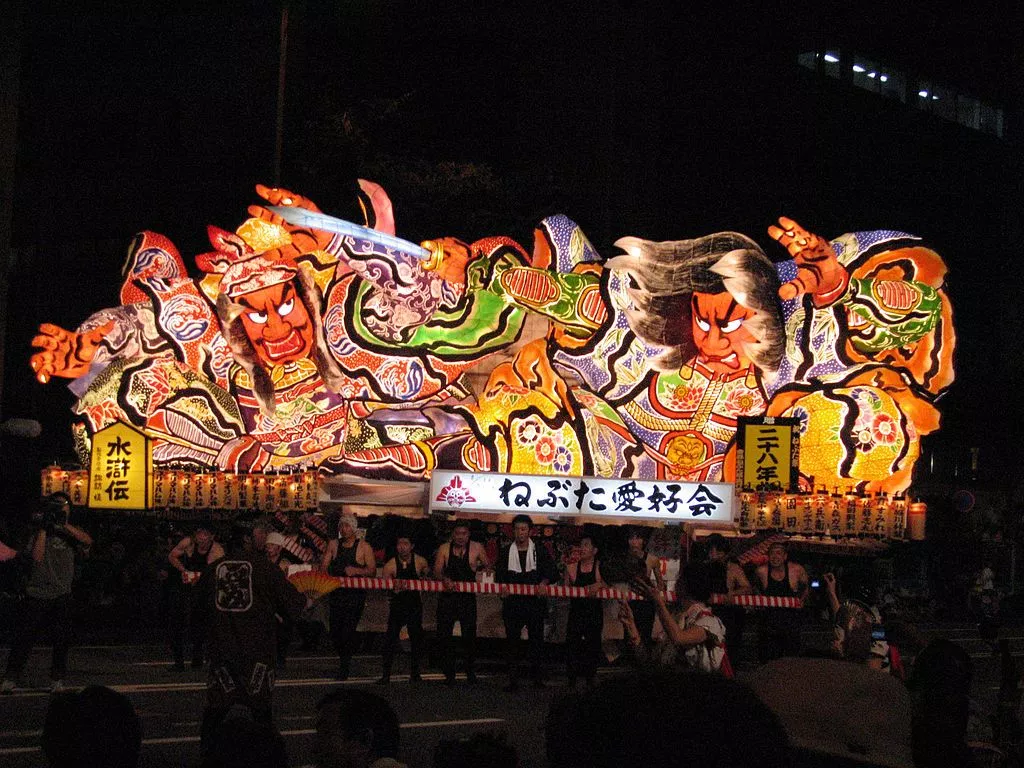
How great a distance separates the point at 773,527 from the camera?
64.0 ft

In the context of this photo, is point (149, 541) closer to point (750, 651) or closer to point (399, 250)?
point (399, 250)

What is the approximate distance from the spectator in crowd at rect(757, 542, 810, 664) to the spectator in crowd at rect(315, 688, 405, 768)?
10653 mm

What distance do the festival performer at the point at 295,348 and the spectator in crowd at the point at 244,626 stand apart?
11.3m

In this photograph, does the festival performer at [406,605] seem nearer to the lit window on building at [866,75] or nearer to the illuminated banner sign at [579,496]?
the illuminated banner sign at [579,496]

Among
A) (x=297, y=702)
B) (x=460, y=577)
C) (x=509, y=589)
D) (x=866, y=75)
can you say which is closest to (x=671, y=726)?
(x=297, y=702)

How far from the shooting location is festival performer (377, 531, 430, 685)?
1606 centimetres

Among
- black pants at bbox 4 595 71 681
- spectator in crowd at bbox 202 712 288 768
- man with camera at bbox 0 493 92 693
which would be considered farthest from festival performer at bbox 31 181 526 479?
spectator in crowd at bbox 202 712 288 768

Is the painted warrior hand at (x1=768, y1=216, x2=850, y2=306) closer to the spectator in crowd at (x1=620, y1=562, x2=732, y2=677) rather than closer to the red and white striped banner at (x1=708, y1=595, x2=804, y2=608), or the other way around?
the red and white striped banner at (x1=708, y1=595, x2=804, y2=608)

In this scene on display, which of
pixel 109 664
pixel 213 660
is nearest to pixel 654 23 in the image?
pixel 109 664

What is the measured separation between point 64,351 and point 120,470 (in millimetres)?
2077

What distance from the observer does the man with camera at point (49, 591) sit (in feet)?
44.2

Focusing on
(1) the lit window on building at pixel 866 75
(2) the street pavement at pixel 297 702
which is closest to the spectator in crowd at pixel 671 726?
(2) the street pavement at pixel 297 702

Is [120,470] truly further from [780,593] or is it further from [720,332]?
[780,593]

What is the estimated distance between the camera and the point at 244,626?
9234 millimetres
